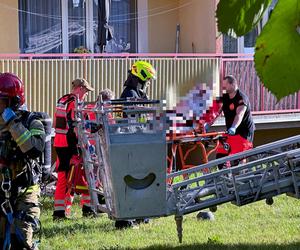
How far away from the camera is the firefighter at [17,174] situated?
4922 millimetres

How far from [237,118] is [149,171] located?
3.69 metres

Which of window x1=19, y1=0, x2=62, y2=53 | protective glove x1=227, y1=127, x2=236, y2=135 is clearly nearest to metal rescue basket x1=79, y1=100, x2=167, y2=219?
protective glove x1=227, y1=127, x2=236, y2=135

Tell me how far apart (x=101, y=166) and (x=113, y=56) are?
596 centimetres

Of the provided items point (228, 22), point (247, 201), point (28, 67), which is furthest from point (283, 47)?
point (28, 67)

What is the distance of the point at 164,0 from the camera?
47.3ft

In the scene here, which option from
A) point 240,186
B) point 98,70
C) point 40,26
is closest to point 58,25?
point 40,26

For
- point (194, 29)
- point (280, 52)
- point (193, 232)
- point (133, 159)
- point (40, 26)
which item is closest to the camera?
point (280, 52)

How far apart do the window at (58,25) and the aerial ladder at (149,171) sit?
6.32 metres

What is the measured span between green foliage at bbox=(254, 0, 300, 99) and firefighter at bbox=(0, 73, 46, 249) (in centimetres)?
403

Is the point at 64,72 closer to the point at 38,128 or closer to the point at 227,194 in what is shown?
the point at 227,194

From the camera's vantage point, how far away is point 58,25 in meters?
13.5

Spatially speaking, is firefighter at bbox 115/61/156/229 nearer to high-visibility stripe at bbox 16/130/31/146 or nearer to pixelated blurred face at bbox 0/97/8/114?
pixelated blurred face at bbox 0/97/8/114

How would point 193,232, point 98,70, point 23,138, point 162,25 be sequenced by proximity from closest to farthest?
1. point 23,138
2. point 193,232
3. point 98,70
4. point 162,25

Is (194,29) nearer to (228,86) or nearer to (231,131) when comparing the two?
(228,86)
